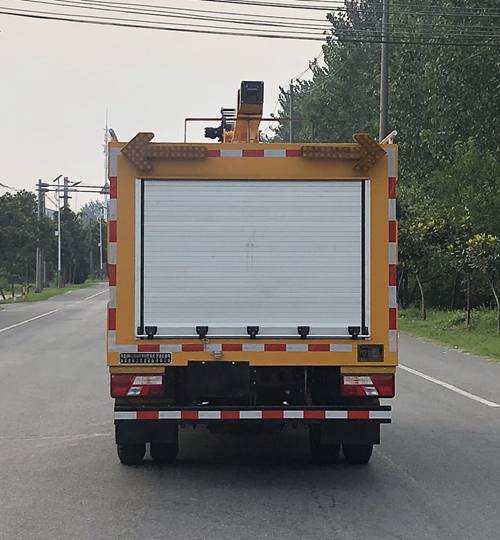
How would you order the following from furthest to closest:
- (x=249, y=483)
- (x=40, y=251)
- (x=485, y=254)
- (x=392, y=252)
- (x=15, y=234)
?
1. (x=40, y=251)
2. (x=15, y=234)
3. (x=485, y=254)
4. (x=249, y=483)
5. (x=392, y=252)

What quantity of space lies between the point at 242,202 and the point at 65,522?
2.75 metres

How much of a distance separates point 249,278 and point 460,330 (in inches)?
704

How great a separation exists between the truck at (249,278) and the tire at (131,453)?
2.12 ft

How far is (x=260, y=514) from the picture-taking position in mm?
6328

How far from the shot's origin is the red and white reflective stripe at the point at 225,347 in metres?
7.04

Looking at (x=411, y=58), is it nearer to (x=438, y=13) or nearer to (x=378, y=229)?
(x=438, y=13)

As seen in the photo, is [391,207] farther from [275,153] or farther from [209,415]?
[209,415]

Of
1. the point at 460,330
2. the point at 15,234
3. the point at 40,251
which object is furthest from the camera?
the point at 40,251

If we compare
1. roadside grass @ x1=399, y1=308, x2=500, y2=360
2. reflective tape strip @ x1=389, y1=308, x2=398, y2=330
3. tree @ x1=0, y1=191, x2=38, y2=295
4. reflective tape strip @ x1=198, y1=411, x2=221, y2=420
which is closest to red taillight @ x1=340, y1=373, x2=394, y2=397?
reflective tape strip @ x1=389, y1=308, x2=398, y2=330

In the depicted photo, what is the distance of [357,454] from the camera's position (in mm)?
7812

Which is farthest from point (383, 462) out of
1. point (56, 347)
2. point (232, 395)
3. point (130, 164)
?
point (56, 347)

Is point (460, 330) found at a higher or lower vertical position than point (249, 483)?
higher

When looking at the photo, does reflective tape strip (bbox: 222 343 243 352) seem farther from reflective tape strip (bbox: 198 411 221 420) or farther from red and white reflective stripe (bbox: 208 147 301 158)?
red and white reflective stripe (bbox: 208 147 301 158)

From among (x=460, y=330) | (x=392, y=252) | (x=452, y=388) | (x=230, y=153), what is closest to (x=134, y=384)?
(x=230, y=153)
